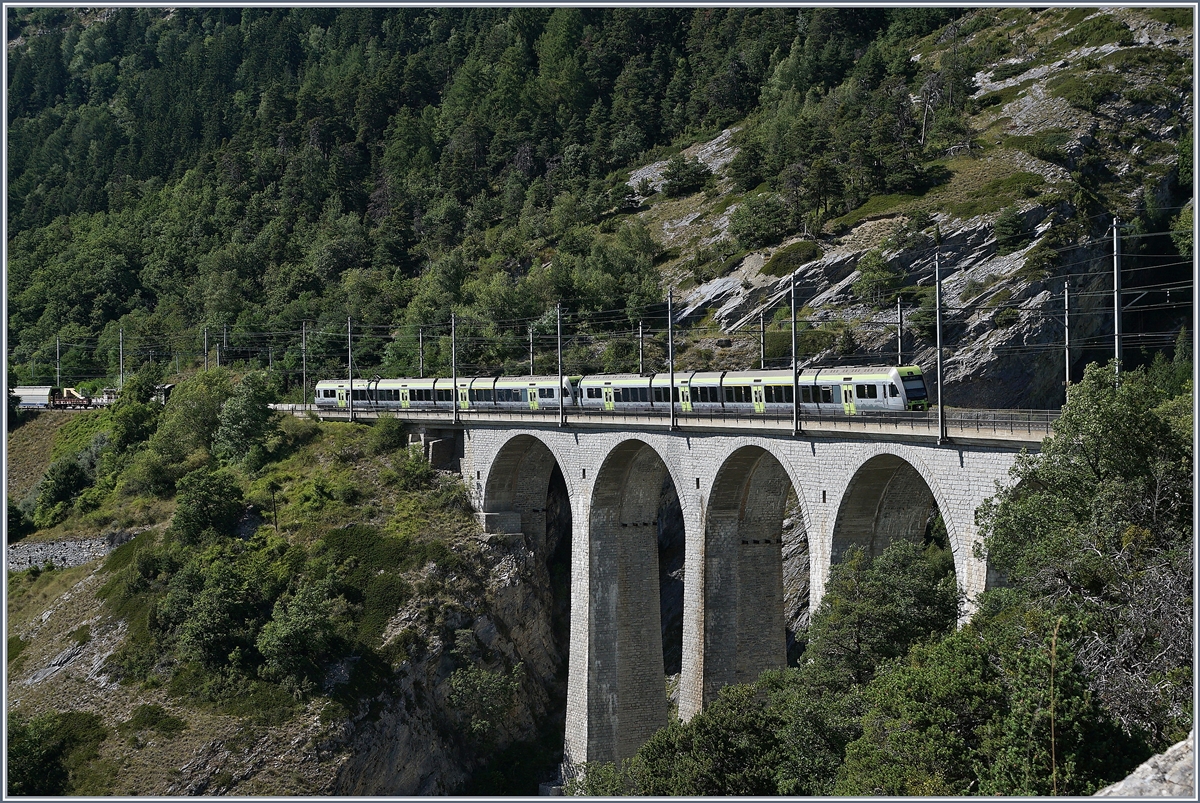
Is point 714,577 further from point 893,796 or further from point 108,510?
point 108,510

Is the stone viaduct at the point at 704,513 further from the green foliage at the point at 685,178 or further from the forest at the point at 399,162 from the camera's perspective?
the green foliage at the point at 685,178

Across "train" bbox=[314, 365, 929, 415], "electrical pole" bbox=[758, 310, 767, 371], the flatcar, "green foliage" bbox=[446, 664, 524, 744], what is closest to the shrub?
"electrical pole" bbox=[758, 310, 767, 371]

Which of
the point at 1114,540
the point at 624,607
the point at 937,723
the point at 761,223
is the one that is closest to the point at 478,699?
the point at 624,607

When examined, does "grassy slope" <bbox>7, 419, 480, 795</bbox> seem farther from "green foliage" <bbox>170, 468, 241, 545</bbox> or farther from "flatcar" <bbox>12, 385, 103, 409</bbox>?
"flatcar" <bbox>12, 385, 103, 409</bbox>

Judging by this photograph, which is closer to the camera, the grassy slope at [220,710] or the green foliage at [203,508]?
the grassy slope at [220,710]

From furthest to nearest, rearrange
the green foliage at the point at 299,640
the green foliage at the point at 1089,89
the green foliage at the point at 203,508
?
the green foliage at the point at 1089,89 → the green foliage at the point at 203,508 → the green foliage at the point at 299,640

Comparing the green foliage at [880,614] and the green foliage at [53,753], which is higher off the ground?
the green foliage at [880,614]

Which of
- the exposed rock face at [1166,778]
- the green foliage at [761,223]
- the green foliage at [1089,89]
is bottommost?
the exposed rock face at [1166,778]

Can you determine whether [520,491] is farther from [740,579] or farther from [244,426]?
[740,579]

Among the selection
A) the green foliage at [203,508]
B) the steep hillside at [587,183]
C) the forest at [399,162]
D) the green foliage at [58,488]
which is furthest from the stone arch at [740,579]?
the green foliage at [58,488]
